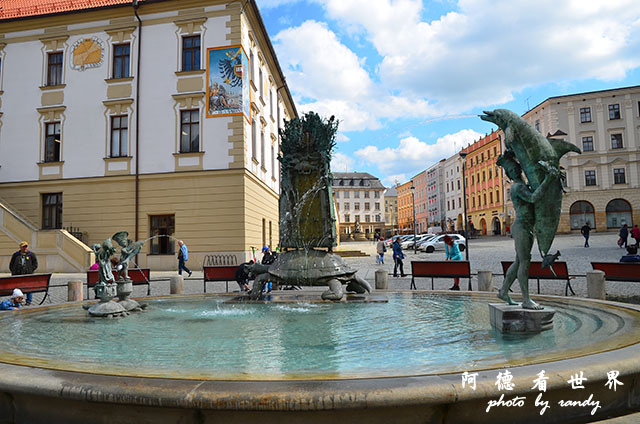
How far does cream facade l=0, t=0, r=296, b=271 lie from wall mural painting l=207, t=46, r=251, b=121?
39cm

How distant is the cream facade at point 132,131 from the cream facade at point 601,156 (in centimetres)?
4407

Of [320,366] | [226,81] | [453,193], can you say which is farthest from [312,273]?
[453,193]

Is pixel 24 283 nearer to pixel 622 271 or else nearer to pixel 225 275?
pixel 225 275

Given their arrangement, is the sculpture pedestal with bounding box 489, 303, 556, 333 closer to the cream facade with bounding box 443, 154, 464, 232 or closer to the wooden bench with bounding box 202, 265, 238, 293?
the wooden bench with bounding box 202, 265, 238, 293

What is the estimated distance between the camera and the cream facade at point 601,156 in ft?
168

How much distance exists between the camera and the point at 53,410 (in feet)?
9.25

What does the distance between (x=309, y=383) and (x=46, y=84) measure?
28.3 m

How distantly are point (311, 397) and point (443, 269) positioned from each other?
927 centimetres

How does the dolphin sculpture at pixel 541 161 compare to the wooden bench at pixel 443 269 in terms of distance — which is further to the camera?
the wooden bench at pixel 443 269

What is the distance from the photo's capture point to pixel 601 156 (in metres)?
52.4

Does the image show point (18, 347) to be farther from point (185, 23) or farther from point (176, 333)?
point (185, 23)

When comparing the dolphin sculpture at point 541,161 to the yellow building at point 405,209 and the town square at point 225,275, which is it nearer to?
the town square at point 225,275

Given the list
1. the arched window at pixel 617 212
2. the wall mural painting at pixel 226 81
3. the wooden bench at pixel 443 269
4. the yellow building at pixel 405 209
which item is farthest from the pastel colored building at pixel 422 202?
the wooden bench at pixel 443 269

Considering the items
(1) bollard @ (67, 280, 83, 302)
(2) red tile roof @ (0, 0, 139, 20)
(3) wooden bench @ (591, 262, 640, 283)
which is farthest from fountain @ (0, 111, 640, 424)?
(2) red tile roof @ (0, 0, 139, 20)
